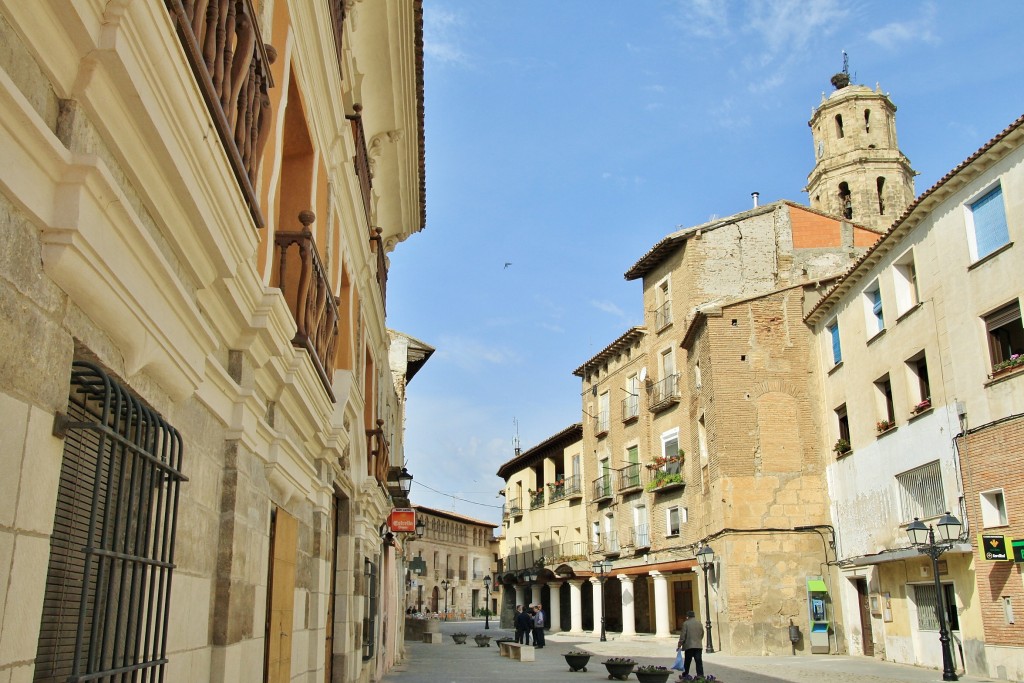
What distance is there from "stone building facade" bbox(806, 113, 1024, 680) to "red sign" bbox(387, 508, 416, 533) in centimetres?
1080

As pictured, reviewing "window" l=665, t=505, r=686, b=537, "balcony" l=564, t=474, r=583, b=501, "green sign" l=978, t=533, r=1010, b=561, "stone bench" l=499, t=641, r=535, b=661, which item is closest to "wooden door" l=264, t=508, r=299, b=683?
"green sign" l=978, t=533, r=1010, b=561

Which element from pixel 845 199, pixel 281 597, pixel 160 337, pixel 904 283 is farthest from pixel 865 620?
pixel 845 199

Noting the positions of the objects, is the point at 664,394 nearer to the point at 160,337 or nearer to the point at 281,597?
the point at 281,597

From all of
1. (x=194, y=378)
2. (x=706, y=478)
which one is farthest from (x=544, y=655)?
(x=194, y=378)

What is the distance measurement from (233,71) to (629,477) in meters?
33.1

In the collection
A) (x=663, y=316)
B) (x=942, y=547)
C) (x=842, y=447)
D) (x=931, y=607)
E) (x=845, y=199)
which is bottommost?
(x=931, y=607)

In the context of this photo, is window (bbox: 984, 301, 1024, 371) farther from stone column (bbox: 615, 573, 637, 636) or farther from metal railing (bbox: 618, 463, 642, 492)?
stone column (bbox: 615, 573, 637, 636)

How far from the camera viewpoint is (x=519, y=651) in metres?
24.9

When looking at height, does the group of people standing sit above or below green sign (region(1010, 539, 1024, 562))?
below

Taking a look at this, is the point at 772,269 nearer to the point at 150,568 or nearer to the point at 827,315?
the point at 827,315

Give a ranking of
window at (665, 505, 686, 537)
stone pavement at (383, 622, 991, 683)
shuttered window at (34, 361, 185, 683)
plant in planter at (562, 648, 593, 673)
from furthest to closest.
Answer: window at (665, 505, 686, 537) < plant in planter at (562, 648, 593, 673) < stone pavement at (383, 622, 991, 683) < shuttered window at (34, 361, 185, 683)

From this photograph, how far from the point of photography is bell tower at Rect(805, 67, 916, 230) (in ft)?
187

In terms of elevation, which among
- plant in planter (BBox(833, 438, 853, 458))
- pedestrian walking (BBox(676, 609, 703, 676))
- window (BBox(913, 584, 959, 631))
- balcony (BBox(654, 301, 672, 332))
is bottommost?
pedestrian walking (BBox(676, 609, 703, 676))

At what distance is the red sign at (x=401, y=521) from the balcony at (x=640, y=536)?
51.9 ft
